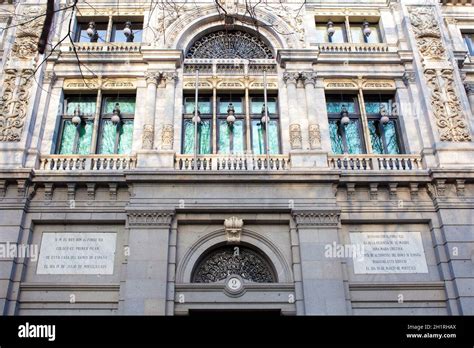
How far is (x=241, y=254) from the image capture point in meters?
16.2

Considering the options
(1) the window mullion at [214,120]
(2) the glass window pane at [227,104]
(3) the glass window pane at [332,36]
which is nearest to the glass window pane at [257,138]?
(2) the glass window pane at [227,104]

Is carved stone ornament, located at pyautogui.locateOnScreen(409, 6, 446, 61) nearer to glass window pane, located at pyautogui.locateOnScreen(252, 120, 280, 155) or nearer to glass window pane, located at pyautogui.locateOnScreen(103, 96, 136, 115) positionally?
glass window pane, located at pyautogui.locateOnScreen(252, 120, 280, 155)

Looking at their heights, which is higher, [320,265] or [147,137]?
[147,137]

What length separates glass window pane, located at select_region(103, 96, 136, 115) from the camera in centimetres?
1908

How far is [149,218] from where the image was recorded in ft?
51.9

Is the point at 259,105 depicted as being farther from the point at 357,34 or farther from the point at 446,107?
the point at 446,107

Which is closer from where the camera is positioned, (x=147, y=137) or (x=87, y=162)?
(x=87, y=162)

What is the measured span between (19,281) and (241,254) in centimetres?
720

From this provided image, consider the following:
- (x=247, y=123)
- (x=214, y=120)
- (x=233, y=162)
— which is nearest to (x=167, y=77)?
(x=214, y=120)

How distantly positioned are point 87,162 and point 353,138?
10.2 m

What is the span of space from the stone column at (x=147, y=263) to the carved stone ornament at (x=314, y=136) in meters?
5.76

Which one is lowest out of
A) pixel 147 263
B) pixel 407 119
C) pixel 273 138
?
pixel 147 263

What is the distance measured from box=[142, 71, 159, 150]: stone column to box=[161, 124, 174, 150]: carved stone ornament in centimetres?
41

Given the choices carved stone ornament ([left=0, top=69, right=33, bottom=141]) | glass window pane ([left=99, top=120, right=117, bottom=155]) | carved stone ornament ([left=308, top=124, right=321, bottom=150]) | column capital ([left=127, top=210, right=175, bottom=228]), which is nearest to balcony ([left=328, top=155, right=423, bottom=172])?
carved stone ornament ([left=308, top=124, right=321, bottom=150])
